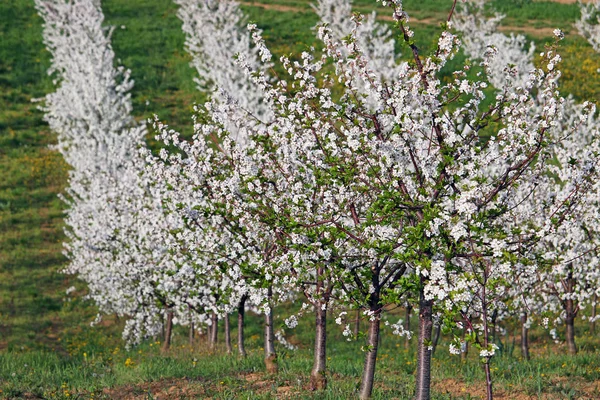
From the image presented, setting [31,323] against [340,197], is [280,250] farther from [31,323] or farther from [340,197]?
[31,323]

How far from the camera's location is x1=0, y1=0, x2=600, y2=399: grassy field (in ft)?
47.1

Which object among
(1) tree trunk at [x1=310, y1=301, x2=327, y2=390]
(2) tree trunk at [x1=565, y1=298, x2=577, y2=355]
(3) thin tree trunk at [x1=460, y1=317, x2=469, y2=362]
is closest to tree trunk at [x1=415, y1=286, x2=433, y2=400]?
(3) thin tree trunk at [x1=460, y1=317, x2=469, y2=362]

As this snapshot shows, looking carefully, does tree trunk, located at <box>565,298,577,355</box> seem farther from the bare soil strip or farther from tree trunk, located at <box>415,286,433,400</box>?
the bare soil strip

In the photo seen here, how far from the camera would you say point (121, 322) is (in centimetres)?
3027

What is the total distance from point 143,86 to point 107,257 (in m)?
30.0

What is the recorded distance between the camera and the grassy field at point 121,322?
14.4m

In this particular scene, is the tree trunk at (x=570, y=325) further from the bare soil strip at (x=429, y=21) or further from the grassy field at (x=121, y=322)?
the bare soil strip at (x=429, y=21)

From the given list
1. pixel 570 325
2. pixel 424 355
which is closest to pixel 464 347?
pixel 424 355

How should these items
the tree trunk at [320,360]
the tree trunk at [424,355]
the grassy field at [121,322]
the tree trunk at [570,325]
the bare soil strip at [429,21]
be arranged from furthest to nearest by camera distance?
the bare soil strip at [429,21]
the tree trunk at [570,325]
the grassy field at [121,322]
the tree trunk at [320,360]
the tree trunk at [424,355]

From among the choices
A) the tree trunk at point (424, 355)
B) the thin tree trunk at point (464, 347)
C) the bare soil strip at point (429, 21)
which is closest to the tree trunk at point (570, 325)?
the thin tree trunk at point (464, 347)

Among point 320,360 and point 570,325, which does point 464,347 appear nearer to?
point 320,360

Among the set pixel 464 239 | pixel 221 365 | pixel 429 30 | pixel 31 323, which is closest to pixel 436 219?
pixel 464 239

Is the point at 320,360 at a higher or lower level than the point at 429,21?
lower

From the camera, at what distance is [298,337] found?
94.7 feet
